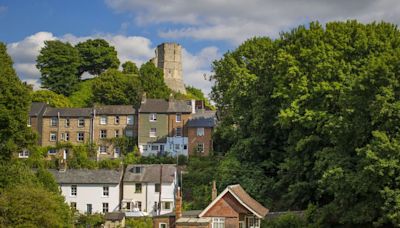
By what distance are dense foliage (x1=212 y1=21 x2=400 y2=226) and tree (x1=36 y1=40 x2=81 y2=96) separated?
3149cm

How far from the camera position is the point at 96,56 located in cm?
9456

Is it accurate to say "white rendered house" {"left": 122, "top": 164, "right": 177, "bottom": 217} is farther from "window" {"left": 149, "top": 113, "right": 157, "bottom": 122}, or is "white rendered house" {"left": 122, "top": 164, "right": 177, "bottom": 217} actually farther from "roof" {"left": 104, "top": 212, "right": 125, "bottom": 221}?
"window" {"left": 149, "top": 113, "right": 157, "bottom": 122}

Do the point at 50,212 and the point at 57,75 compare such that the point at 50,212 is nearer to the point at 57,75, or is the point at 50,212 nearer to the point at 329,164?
the point at 329,164

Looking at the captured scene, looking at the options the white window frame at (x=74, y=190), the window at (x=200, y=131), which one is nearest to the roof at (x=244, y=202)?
the white window frame at (x=74, y=190)

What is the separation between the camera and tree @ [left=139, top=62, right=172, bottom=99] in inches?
3298

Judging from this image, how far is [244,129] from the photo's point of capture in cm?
5422

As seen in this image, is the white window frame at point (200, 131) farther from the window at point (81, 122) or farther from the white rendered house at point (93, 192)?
the window at point (81, 122)

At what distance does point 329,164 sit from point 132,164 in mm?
29453

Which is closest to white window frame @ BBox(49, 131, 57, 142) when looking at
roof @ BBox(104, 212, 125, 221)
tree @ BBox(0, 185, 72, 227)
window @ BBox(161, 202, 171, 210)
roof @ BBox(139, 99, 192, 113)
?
roof @ BBox(139, 99, 192, 113)

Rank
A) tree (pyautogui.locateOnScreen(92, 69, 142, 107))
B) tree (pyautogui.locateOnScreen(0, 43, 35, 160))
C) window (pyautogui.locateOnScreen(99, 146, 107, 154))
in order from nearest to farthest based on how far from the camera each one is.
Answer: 1. tree (pyautogui.locateOnScreen(0, 43, 35, 160))
2. window (pyautogui.locateOnScreen(99, 146, 107, 154))
3. tree (pyautogui.locateOnScreen(92, 69, 142, 107))

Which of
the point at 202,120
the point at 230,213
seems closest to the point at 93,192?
the point at 202,120

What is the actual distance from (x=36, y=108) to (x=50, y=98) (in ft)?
19.4

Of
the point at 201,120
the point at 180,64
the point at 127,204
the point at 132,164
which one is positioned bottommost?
the point at 127,204

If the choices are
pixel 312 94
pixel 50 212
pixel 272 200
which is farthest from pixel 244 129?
pixel 50 212
